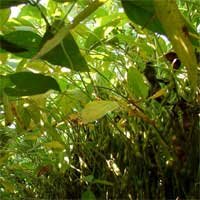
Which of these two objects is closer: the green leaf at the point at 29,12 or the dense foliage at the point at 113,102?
the dense foliage at the point at 113,102

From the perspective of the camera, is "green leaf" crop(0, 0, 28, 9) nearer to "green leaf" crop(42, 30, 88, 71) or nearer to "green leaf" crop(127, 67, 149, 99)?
"green leaf" crop(42, 30, 88, 71)

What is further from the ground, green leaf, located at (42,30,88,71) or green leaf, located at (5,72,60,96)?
green leaf, located at (42,30,88,71)

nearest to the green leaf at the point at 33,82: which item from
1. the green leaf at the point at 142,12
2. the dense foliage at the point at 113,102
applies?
the dense foliage at the point at 113,102

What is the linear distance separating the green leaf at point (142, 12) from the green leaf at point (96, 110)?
0.07 metres

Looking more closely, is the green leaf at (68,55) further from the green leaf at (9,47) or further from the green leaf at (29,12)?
the green leaf at (29,12)

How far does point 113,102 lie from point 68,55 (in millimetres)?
62

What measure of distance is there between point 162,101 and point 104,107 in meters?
0.12

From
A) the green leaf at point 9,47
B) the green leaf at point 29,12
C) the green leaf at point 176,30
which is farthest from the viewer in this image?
the green leaf at point 29,12

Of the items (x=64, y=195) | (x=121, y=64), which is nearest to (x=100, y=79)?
(x=121, y=64)

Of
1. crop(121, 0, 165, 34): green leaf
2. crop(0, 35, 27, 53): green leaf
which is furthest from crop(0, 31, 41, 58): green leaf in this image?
crop(121, 0, 165, 34): green leaf

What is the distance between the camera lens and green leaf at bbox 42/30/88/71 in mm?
284

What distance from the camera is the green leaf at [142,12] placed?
0.25m

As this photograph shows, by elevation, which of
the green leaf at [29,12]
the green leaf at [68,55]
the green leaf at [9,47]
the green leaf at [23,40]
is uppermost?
the green leaf at [29,12]

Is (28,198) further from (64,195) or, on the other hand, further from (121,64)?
(121,64)
